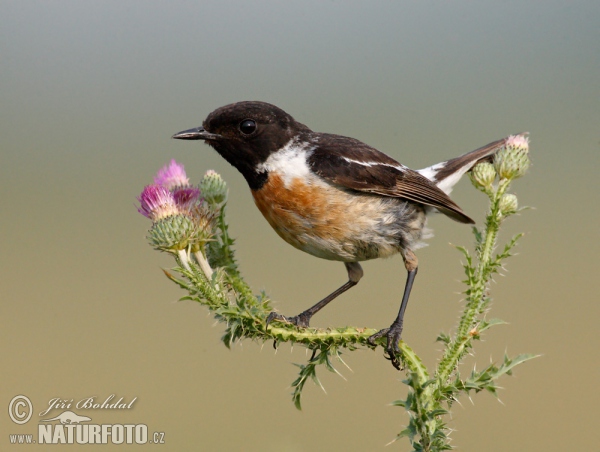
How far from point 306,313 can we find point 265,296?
1461 mm

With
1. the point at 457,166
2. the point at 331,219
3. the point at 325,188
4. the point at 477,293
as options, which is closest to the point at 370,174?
the point at 325,188

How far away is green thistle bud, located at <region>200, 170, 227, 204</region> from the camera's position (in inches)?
147

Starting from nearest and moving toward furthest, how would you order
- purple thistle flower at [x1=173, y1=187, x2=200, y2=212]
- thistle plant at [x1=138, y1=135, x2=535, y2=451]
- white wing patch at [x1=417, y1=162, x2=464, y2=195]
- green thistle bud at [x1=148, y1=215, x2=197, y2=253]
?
thistle plant at [x1=138, y1=135, x2=535, y2=451] < green thistle bud at [x1=148, y1=215, x2=197, y2=253] < purple thistle flower at [x1=173, y1=187, x2=200, y2=212] < white wing patch at [x1=417, y1=162, x2=464, y2=195]

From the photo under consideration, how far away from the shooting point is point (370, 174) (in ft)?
15.0

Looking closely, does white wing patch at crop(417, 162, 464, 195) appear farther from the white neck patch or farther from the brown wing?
the white neck patch

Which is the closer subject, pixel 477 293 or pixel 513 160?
pixel 477 293

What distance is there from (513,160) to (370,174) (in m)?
1.10

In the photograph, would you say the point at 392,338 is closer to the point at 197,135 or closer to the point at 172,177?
the point at 172,177

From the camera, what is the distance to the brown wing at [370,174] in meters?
4.47

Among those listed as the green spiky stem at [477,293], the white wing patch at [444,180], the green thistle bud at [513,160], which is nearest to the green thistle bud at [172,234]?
the green spiky stem at [477,293]

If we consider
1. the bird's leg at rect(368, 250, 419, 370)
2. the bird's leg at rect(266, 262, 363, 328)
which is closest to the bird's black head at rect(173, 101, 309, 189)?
the bird's leg at rect(266, 262, 363, 328)

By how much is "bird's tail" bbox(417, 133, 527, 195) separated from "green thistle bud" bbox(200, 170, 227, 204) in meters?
1.92

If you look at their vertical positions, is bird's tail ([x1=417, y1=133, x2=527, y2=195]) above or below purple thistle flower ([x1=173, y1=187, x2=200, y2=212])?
above

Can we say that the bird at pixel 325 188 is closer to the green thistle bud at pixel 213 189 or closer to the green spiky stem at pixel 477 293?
the green thistle bud at pixel 213 189
